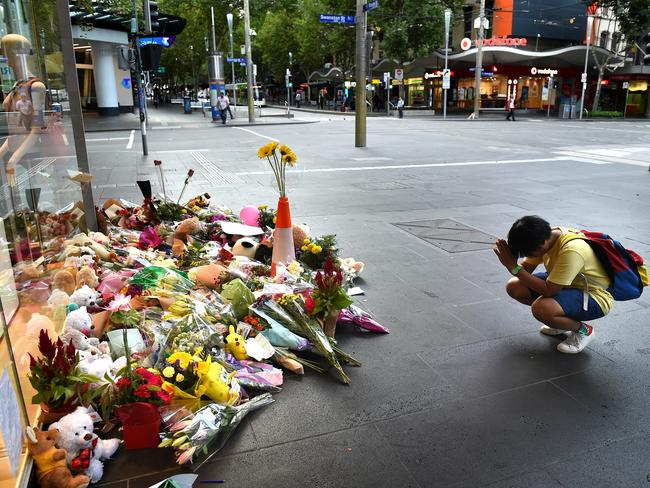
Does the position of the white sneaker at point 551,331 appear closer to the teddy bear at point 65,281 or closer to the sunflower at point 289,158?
the sunflower at point 289,158

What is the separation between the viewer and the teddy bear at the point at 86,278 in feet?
13.4

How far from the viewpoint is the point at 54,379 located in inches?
104

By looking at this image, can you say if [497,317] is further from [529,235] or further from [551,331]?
[529,235]

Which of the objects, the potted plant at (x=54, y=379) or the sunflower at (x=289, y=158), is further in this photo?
the sunflower at (x=289, y=158)

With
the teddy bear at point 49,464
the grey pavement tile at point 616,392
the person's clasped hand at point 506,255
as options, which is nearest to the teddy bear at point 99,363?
the teddy bear at point 49,464

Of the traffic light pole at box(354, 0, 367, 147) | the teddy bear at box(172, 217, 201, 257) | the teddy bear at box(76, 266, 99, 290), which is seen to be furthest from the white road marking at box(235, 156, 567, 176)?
the teddy bear at box(76, 266, 99, 290)

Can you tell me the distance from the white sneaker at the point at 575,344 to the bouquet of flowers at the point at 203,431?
7.57 ft

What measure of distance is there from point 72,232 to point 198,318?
2255 millimetres

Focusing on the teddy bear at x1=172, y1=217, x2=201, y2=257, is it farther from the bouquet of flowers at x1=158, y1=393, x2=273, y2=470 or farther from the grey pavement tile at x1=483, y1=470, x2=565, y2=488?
the grey pavement tile at x1=483, y1=470, x2=565, y2=488

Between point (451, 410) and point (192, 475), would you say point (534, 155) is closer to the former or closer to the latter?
point (451, 410)

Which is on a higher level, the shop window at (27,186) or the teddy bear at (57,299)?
the shop window at (27,186)

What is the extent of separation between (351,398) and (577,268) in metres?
1.71

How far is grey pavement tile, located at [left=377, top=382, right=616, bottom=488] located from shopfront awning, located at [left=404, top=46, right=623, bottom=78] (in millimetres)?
42734

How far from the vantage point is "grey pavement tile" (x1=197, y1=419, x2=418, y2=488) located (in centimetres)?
255
